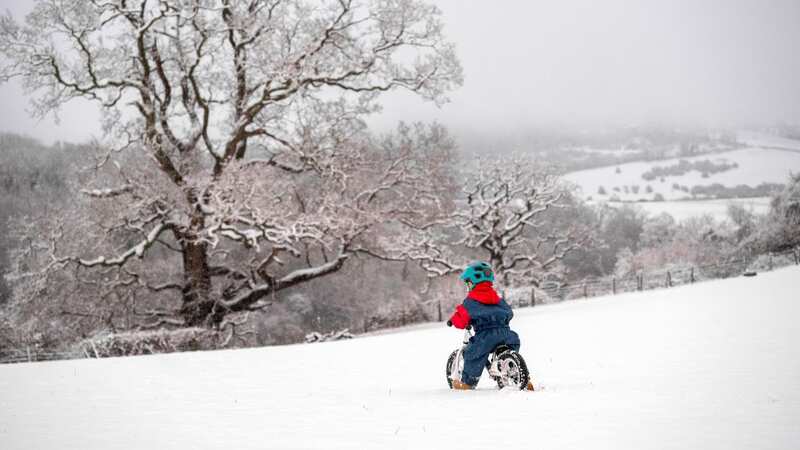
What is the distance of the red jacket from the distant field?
80594 millimetres

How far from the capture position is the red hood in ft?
23.6

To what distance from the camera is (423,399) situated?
6.75 meters

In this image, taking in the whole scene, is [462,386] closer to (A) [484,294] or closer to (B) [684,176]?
(A) [484,294]

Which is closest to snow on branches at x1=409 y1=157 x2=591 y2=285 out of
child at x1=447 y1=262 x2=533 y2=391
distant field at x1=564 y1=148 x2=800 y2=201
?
child at x1=447 y1=262 x2=533 y2=391

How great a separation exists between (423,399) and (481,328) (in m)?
1.14

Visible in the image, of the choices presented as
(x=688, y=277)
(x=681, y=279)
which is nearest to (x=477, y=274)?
(x=681, y=279)

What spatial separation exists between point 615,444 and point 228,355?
991cm

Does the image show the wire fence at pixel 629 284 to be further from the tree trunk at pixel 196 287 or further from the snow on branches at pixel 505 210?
the tree trunk at pixel 196 287

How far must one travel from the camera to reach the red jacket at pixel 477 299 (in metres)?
7.10

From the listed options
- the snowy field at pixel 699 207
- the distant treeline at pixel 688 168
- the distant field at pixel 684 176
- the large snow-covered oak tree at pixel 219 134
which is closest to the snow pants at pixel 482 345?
the large snow-covered oak tree at pixel 219 134

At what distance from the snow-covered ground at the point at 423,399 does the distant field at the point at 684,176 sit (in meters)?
77.2

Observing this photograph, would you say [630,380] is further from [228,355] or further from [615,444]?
[228,355]

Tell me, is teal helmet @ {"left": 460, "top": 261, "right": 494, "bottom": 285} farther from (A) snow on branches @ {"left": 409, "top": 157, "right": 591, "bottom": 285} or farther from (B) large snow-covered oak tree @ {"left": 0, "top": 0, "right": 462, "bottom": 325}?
(A) snow on branches @ {"left": 409, "top": 157, "right": 591, "bottom": 285}


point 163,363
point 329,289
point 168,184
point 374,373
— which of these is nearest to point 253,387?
point 374,373
